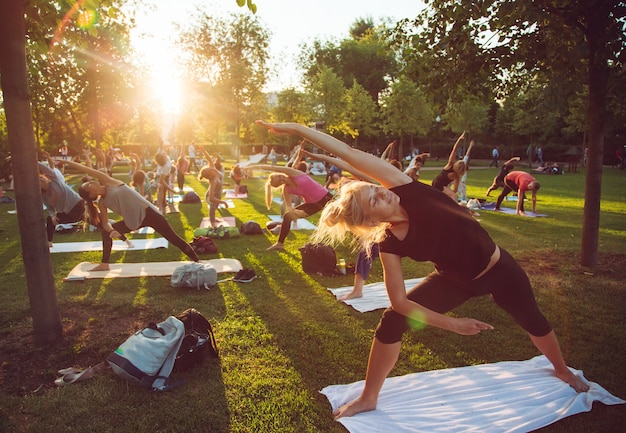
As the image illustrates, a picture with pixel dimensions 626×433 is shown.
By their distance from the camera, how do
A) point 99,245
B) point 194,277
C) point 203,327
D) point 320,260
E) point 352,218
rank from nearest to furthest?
point 352,218
point 203,327
point 194,277
point 320,260
point 99,245

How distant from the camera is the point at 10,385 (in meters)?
3.92

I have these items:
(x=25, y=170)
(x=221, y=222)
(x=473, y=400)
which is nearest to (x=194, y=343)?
(x=25, y=170)

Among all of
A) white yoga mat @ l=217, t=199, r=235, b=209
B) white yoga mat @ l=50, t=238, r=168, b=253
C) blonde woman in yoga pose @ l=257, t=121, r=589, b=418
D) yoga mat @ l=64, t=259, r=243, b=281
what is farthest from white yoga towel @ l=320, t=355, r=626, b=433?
white yoga mat @ l=217, t=199, r=235, b=209

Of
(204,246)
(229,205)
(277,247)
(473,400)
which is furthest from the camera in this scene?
(229,205)

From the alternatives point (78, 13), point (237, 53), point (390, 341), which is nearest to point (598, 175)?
point (390, 341)

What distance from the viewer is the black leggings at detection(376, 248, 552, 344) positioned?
3277 millimetres

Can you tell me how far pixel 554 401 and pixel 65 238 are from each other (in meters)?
10.5

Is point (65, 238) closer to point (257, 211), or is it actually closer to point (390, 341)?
point (257, 211)

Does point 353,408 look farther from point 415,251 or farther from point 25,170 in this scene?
point 25,170

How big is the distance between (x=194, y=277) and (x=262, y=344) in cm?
219

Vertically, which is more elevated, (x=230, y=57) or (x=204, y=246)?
(x=230, y=57)

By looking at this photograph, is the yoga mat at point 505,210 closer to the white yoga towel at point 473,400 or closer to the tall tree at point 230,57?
the white yoga towel at point 473,400

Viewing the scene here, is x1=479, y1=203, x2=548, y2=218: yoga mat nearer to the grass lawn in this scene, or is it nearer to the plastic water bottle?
the grass lawn

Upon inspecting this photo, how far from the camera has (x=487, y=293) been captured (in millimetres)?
3348
